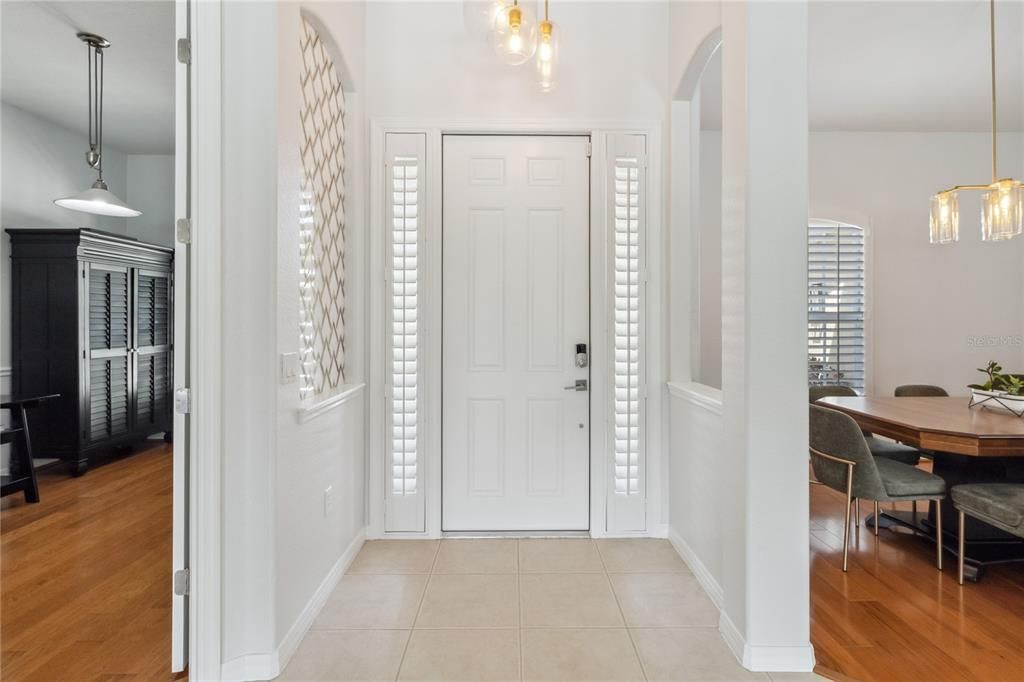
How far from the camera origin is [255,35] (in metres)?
1.83

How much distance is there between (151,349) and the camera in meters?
5.09

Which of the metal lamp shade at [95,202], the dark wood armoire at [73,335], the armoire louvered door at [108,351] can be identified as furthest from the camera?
the armoire louvered door at [108,351]

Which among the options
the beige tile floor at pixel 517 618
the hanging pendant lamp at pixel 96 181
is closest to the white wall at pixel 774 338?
the beige tile floor at pixel 517 618

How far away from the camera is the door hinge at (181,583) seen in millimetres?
1815

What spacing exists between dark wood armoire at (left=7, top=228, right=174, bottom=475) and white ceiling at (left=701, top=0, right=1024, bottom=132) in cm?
496

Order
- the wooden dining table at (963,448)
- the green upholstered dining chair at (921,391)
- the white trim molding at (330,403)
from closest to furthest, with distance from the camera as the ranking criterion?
the white trim molding at (330,403)
the wooden dining table at (963,448)
the green upholstered dining chair at (921,391)

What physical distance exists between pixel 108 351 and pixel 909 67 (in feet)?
22.1

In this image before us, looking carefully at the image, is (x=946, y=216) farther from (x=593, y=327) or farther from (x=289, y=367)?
(x=289, y=367)

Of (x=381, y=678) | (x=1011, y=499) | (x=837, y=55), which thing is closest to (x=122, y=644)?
(x=381, y=678)

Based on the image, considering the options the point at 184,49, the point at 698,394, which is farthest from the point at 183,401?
the point at 698,394

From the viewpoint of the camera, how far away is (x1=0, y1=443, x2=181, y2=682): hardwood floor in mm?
1964

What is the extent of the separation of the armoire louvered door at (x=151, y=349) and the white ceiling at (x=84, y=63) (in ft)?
4.60

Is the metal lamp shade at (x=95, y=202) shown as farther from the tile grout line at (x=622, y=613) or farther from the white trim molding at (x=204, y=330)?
the tile grout line at (x=622, y=613)

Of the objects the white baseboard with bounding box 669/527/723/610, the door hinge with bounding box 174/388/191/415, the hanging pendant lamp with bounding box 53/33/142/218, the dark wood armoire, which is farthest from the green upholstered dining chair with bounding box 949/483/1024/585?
the dark wood armoire
